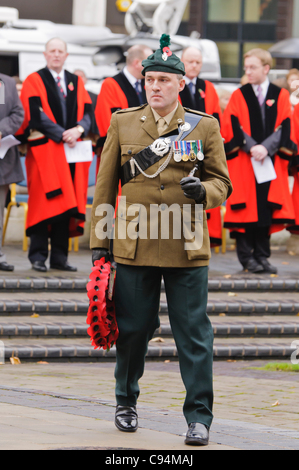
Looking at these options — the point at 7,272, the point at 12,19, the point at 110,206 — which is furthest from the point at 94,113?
the point at 12,19

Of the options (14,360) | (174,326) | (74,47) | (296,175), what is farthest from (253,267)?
(74,47)

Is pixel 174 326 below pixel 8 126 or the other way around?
below

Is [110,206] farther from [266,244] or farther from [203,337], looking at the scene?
[266,244]

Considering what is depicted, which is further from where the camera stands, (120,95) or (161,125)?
(120,95)

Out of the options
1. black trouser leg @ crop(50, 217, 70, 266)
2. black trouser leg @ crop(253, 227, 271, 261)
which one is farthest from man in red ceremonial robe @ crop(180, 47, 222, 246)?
black trouser leg @ crop(50, 217, 70, 266)

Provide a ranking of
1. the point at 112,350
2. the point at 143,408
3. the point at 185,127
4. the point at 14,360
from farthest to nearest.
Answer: the point at 112,350
the point at 14,360
the point at 143,408
the point at 185,127

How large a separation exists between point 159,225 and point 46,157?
16.3 ft

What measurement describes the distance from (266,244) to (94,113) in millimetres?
2359

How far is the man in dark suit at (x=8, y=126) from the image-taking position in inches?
361

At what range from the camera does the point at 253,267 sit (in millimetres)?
10000

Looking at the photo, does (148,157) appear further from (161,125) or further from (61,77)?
(61,77)

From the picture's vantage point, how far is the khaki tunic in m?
4.72
